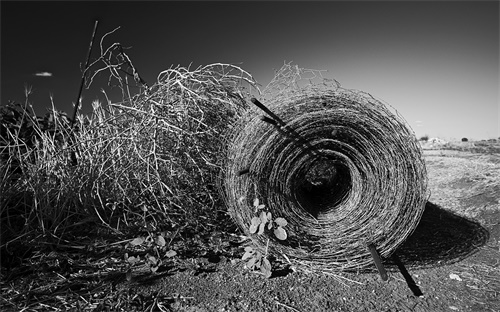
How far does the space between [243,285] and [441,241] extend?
2.28 meters

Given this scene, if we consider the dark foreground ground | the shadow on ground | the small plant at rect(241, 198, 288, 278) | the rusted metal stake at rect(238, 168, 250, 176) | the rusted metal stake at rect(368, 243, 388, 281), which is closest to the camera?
the dark foreground ground

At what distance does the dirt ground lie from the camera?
222 centimetres

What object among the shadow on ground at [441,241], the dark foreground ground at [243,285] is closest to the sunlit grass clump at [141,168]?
the dark foreground ground at [243,285]

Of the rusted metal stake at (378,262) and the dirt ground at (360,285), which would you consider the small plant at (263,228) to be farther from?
the rusted metal stake at (378,262)

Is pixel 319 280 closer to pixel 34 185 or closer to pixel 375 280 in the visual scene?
pixel 375 280

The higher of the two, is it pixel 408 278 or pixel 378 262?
pixel 378 262

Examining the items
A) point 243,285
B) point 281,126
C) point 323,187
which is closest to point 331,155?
point 281,126

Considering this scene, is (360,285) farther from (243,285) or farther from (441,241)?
(441,241)

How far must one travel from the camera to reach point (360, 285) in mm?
2463

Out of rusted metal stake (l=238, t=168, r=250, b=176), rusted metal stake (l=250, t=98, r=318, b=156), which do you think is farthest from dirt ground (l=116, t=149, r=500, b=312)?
rusted metal stake (l=250, t=98, r=318, b=156)

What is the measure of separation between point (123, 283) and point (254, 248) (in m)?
1.09

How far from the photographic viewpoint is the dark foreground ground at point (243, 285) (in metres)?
2.19

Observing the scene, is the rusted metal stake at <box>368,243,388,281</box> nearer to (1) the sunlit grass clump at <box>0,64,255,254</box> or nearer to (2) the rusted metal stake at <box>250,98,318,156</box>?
(2) the rusted metal stake at <box>250,98,318,156</box>

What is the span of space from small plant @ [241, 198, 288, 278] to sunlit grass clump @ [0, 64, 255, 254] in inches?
30.8
